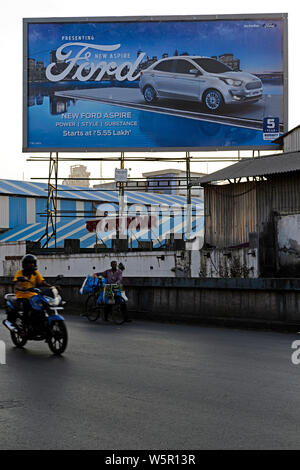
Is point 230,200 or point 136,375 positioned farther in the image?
point 230,200

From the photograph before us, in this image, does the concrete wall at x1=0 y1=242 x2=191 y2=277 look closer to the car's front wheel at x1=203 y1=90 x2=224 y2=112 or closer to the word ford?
the car's front wheel at x1=203 y1=90 x2=224 y2=112

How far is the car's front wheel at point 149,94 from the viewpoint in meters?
30.9

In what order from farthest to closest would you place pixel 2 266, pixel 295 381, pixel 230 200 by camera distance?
pixel 2 266
pixel 230 200
pixel 295 381

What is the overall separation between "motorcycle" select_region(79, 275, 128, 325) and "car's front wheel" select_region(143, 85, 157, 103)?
15.1 m

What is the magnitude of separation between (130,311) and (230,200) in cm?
957

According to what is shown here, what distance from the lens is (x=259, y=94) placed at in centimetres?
3036

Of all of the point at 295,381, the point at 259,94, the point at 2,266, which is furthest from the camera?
the point at 2,266

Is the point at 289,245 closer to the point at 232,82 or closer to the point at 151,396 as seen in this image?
the point at 232,82

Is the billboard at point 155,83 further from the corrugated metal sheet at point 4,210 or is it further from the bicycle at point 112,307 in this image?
the corrugated metal sheet at point 4,210

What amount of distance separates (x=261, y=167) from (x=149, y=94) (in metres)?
8.63

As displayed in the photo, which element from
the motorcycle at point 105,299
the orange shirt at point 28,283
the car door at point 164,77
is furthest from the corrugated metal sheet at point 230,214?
the orange shirt at point 28,283

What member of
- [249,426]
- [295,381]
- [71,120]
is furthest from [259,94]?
[249,426]

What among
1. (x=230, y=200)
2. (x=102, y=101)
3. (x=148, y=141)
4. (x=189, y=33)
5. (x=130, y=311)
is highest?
(x=189, y=33)

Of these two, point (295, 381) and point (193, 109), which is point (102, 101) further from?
point (295, 381)
